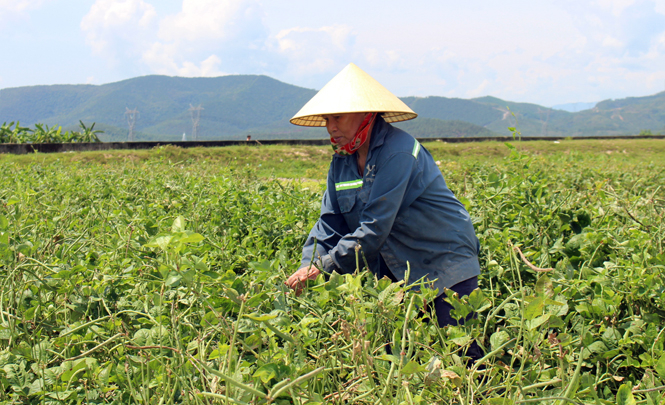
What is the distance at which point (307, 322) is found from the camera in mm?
1151

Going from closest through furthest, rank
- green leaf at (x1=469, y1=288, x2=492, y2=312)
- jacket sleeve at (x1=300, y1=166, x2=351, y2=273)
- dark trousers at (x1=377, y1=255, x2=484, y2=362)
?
green leaf at (x1=469, y1=288, x2=492, y2=312)
dark trousers at (x1=377, y1=255, x2=484, y2=362)
jacket sleeve at (x1=300, y1=166, x2=351, y2=273)

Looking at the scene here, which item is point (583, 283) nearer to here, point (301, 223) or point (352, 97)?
point (352, 97)

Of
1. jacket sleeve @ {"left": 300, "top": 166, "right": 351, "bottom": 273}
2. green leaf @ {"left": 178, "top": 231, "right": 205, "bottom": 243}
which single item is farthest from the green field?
jacket sleeve @ {"left": 300, "top": 166, "right": 351, "bottom": 273}

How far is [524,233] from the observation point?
2508mm

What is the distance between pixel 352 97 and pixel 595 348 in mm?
1333

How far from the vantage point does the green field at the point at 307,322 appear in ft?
3.45

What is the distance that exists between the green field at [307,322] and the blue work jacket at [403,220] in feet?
0.58

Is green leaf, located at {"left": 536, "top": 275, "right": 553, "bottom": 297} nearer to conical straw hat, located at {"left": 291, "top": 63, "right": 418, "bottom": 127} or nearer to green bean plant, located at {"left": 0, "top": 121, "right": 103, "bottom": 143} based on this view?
conical straw hat, located at {"left": 291, "top": 63, "right": 418, "bottom": 127}

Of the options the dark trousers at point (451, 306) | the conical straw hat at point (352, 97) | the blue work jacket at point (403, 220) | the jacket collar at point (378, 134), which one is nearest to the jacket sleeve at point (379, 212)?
the blue work jacket at point (403, 220)

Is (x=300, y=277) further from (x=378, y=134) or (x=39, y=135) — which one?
(x=39, y=135)

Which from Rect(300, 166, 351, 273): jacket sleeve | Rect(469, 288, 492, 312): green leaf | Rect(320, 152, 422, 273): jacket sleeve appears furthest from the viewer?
Rect(300, 166, 351, 273): jacket sleeve

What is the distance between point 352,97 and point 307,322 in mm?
1200

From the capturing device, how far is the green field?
1.05 meters

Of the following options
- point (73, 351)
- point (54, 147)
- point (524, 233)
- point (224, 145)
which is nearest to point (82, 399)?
point (73, 351)
